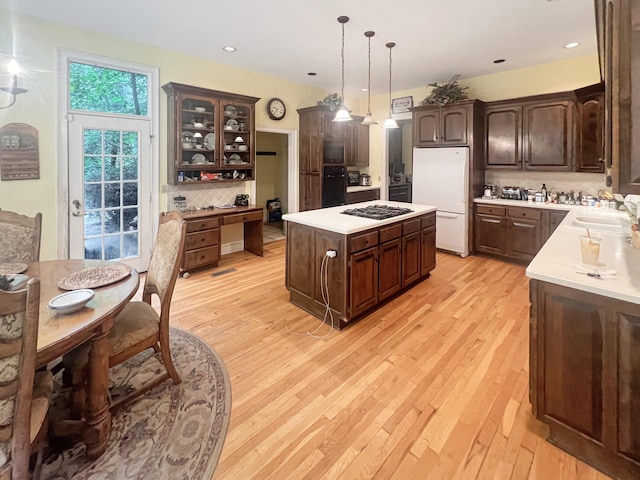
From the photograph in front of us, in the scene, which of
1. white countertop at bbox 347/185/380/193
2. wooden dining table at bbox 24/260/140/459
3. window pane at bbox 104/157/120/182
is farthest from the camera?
white countertop at bbox 347/185/380/193

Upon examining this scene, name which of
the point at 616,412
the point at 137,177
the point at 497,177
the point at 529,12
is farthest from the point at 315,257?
the point at 497,177

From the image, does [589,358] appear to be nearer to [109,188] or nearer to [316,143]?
[109,188]

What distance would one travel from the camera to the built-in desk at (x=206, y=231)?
4.40m

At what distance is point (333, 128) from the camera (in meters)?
6.02

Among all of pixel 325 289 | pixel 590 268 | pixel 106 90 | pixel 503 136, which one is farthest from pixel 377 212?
pixel 106 90

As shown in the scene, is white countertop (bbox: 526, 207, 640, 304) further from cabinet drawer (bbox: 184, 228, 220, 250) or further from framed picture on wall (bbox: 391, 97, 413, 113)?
framed picture on wall (bbox: 391, 97, 413, 113)

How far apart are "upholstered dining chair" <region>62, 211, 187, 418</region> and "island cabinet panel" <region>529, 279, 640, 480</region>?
80.1 inches

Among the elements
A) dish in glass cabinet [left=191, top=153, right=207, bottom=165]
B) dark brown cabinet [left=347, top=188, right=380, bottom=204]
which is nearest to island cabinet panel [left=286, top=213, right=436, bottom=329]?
dish in glass cabinet [left=191, top=153, right=207, bottom=165]

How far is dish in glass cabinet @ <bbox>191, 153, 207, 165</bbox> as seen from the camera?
476 centimetres

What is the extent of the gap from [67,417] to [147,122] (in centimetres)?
364

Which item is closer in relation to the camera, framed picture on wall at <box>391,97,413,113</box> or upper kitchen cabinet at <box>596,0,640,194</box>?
upper kitchen cabinet at <box>596,0,640,194</box>

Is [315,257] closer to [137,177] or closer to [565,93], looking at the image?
[137,177]

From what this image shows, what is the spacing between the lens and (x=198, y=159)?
4797mm

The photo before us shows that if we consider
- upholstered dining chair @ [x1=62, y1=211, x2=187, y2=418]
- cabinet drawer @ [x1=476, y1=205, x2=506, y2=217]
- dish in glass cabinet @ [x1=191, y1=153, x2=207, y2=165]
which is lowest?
upholstered dining chair @ [x1=62, y1=211, x2=187, y2=418]
